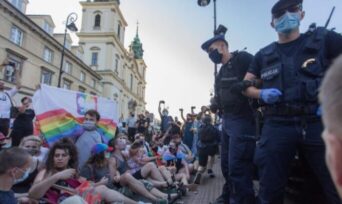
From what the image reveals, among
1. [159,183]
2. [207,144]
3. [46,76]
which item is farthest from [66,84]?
[159,183]

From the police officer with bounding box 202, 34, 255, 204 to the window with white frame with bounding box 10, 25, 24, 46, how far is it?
24538mm

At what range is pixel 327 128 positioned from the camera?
2.09 feet

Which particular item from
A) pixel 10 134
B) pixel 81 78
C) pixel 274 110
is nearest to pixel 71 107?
pixel 10 134

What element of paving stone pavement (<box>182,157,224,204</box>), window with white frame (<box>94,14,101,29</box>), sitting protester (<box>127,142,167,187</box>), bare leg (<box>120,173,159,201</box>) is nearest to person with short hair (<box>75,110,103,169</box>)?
bare leg (<box>120,173,159,201</box>)

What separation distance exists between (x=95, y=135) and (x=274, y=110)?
151 inches

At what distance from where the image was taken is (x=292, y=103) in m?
2.12

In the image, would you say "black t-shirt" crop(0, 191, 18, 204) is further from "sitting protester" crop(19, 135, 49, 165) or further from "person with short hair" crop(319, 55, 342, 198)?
"person with short hair" crop(319, 55, 342, 198)

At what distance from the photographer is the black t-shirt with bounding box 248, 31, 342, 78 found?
2109 millimetres

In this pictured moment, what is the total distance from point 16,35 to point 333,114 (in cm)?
2764

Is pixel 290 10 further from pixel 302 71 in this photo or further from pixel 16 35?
pixel 16 35

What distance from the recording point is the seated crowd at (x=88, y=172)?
9.62ft

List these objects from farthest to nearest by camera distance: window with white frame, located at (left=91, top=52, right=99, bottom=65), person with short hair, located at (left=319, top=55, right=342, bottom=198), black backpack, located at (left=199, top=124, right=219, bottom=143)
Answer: window with white frame, located at (left=91, top=52, right=99, bottom=65) < black backpack, located at (left=199, top=124, right=219, bottom=143) < person with short hair, located at (left=319, top=55, right=342, bottom=198)

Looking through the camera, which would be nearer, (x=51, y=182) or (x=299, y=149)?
(x=299, y=149)

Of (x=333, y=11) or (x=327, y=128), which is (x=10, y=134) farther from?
(x=327, y=128)
